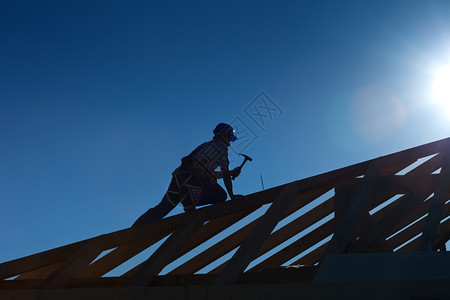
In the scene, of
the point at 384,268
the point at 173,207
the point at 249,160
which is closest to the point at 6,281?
the point at 173,207

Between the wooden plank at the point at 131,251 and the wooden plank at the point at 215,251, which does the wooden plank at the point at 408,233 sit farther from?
the wooden plank at the point at 131,251

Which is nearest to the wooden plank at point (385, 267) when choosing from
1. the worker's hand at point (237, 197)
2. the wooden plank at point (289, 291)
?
the wooden plank at point (289, 291)

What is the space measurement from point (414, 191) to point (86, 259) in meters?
3.49

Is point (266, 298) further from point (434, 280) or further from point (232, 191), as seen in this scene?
point (232, 191)

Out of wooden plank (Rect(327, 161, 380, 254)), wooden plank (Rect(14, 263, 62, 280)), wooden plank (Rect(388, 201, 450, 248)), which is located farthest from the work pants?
wooden plank (Rect(388, 201, 450, 248))

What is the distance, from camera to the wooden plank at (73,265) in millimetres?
4445

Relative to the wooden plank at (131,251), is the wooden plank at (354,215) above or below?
below

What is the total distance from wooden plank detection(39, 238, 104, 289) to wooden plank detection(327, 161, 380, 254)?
2.44 meters

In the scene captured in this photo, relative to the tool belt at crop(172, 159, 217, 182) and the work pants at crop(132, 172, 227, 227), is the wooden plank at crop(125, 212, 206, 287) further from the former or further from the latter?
the tool belt at crop(172, 159, 217, 182)

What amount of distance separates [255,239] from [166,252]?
36.9 inches

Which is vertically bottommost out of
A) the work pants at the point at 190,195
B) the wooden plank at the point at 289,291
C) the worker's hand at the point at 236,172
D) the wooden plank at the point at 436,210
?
the wooden plank at the point at 289,291

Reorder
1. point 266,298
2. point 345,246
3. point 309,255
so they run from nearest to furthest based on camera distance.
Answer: point 266,298
point 345,246
point 309,255

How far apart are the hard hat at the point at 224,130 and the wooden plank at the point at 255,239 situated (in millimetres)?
1082

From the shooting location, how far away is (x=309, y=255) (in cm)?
873
